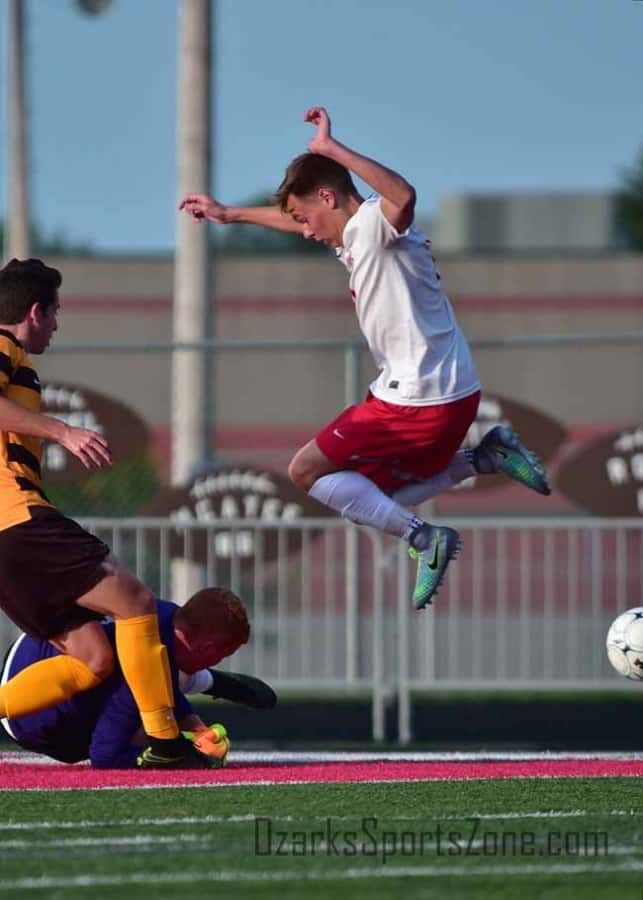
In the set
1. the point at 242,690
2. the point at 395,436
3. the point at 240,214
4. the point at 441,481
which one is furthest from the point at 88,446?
the point at 441,481

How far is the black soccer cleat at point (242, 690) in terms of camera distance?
7.38 metres

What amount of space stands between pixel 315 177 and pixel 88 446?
53.5 inches

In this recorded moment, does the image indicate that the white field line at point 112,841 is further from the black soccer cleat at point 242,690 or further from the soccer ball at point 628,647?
the soccer ball at point 628,647

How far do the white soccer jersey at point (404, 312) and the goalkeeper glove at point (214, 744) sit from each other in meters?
1.36

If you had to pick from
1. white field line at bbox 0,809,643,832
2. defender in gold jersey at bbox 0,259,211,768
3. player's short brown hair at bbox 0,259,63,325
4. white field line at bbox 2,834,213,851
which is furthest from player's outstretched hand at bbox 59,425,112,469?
white field line at bbox 2,834,213,851

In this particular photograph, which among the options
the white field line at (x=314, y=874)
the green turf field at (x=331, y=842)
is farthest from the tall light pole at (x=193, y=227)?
the white field line at (x=314, y=874)

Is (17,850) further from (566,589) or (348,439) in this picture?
(566,589)

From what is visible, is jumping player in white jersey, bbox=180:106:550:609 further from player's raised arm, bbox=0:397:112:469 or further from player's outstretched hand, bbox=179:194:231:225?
player's raised arm, bbox=0:397:112:469

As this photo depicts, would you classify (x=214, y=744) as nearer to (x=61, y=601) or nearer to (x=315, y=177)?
(x=61, y=601)

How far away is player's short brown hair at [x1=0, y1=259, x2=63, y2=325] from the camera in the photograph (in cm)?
686

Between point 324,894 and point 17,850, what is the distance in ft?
3.20

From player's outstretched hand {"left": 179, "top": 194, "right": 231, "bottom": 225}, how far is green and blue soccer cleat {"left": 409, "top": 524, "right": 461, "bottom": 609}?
1462mm

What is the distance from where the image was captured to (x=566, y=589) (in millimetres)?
11695

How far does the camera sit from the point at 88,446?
20.5 ft
